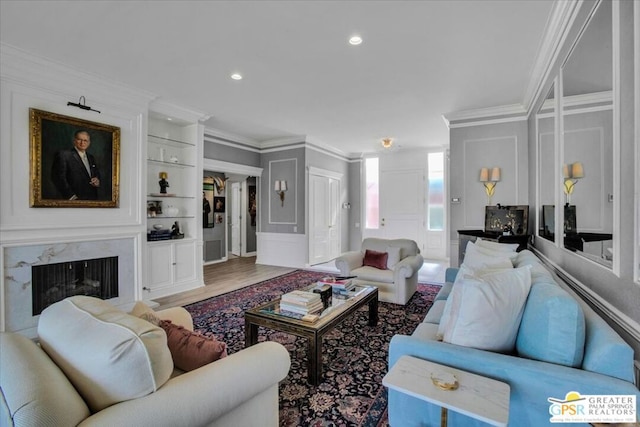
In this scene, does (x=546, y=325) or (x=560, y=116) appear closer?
(x=546, y=325)

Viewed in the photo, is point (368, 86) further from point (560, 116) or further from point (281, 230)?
point (281, 230)

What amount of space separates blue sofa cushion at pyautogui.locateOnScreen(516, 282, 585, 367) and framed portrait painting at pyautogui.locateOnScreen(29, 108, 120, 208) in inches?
169

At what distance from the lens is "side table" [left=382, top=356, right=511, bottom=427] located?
104cm

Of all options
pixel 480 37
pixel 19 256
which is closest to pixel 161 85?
pixel 19 256

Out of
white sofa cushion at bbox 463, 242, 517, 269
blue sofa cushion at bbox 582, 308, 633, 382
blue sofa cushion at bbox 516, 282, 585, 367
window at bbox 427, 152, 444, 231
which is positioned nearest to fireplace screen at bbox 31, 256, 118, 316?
white sofa cushion at bbox 463, 242, 517, 269

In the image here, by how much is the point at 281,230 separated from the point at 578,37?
558 centimetres

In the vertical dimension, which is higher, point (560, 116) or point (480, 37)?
point (480, 37)

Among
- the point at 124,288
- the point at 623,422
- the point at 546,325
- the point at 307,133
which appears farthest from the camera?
Result: the point at 307,133

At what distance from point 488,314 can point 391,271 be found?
2.69m

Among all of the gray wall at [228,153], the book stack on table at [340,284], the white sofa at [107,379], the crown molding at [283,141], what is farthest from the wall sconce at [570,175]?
the gray wall at [228,153]

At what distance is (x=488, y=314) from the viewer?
56.5 inches

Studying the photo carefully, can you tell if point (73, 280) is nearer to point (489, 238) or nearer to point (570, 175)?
point (570, 175)

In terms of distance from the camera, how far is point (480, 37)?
2764 mm

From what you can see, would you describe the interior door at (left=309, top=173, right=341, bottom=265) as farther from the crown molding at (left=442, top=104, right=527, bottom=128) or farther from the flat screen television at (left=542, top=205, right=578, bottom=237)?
the flat screen television at (left=542, top=205, right=578, bottom=237)
